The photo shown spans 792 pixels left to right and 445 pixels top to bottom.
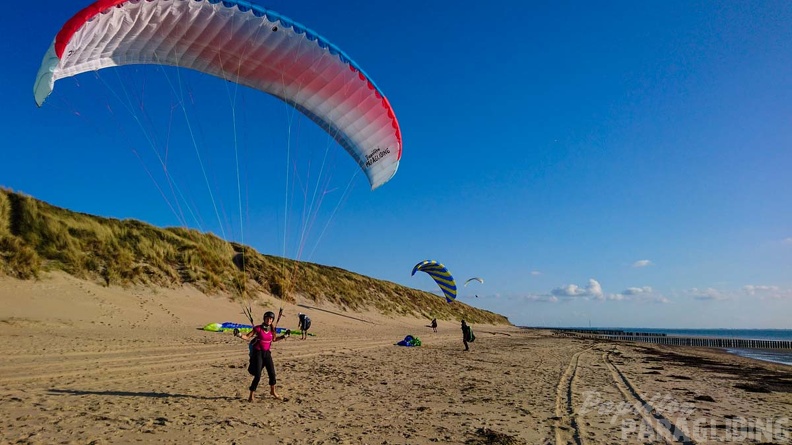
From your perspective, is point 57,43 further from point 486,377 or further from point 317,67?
point 486,377

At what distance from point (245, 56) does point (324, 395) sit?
7940 millimetres

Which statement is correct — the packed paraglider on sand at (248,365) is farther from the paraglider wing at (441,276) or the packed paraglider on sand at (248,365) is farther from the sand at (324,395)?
the paraglider wing at (441,276)

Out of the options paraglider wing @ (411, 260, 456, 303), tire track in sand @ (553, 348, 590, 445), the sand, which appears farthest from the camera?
paraglider wing @ (411, 260, 456, 303)

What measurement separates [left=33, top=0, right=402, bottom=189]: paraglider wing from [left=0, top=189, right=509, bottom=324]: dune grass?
14.7ft

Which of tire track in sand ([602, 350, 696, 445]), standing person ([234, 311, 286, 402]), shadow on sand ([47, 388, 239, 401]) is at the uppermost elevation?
standing person ([234, 311, 286, 402])

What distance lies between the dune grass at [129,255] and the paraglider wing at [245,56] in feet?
14.7

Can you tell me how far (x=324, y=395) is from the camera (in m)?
6.95

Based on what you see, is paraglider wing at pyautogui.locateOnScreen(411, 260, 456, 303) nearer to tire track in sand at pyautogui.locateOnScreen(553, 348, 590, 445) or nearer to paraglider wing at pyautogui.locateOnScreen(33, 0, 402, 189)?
paraglider wing at pyautogui.locateOnScreen(33, 0, 402, 189)

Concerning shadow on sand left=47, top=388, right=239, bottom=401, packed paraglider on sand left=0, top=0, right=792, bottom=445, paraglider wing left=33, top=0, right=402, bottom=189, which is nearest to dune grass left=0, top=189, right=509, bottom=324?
packed paraglider on sand left=0, top=0, right=792, bottom=445

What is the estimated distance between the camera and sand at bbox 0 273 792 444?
493cm

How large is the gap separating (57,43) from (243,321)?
13.5 meters

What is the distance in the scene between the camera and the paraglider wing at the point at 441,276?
35.2 metres

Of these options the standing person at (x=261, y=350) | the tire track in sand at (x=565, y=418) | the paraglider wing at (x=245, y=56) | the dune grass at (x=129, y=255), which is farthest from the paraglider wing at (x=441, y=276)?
the standing person at (x=261, y=350)

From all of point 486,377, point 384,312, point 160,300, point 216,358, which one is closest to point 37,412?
point 216,358
